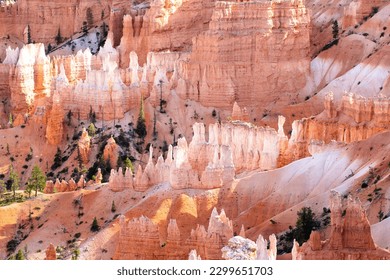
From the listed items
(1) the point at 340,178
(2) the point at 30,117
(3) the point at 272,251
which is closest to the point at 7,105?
(2) the point at 30,117

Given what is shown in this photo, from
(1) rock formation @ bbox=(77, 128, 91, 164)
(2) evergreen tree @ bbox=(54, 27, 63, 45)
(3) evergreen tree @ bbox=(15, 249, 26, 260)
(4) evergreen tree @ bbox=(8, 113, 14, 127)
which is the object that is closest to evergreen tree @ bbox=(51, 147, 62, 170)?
(1) rock formation @ bbox=(77, 128, 91, 164)

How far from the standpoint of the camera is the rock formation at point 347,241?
5088 centimetres

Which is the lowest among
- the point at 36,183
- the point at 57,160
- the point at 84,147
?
the point at 57,160

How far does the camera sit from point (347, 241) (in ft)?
170

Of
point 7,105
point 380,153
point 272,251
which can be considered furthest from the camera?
point 7,105

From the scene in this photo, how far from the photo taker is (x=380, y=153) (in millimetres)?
68125

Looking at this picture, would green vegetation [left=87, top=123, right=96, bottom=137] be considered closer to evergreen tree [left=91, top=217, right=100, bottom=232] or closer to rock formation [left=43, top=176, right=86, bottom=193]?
rock formation [left=43, top=176, right=86, bottom=193]

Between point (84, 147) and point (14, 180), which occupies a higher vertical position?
point (84, 147)

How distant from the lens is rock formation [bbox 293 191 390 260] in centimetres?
5088

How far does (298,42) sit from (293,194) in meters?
33.2

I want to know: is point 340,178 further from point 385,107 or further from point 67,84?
point 67,84

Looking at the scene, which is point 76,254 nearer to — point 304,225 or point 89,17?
point 304,225

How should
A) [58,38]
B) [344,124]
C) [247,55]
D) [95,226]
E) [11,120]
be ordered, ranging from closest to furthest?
[95,226]
[344,124]
[11,120]
[247,55]
[58,38]

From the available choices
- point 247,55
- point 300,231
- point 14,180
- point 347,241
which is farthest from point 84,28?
point 347,241
